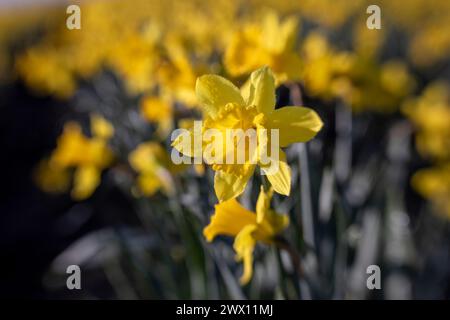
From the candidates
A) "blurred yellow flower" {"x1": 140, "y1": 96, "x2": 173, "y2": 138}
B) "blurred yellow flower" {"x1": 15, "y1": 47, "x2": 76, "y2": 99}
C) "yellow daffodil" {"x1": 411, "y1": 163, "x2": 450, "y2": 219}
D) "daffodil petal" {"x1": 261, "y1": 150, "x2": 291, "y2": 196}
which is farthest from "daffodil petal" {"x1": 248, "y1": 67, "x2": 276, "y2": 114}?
"blurred yellow flower" {"x1": 15, "y1": 47, "x2": 76, "y2": 99}

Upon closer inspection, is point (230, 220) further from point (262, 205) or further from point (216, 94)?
point (216, 94)

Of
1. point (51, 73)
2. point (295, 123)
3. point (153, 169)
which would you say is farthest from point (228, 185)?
point (51, 73)

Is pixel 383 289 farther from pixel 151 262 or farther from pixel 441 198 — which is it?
pixel 151 262

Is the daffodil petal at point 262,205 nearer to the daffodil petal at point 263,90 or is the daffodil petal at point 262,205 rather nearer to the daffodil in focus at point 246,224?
the daffodil in focus at point 246,224

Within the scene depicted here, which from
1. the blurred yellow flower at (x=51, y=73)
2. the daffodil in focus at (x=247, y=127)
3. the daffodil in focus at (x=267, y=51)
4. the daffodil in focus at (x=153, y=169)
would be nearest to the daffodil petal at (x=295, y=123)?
the daffodil in focus at (x=247, y=127)
